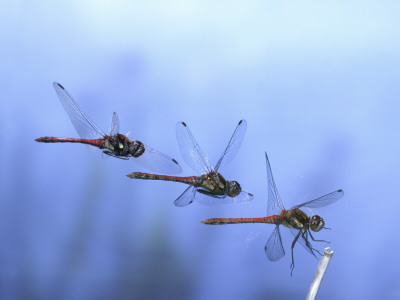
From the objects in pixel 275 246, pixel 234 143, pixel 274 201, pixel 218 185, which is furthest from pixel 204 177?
pixel 275 246

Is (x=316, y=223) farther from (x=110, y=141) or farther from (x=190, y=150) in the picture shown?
(x=110, y=141)

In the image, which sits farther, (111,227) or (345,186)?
(111,227)

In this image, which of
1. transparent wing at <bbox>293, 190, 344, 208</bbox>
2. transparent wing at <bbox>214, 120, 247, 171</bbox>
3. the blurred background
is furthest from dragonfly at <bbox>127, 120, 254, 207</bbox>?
the blurred background

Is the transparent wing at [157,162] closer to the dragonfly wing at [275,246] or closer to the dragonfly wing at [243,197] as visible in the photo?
the dragonfly wing at [243,197]

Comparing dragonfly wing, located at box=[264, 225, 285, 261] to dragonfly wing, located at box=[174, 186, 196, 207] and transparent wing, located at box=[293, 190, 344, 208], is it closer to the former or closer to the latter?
transparent wing, located at box=[293, 190, 344, 208]

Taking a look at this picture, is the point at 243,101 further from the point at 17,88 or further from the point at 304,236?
the point at 17,88

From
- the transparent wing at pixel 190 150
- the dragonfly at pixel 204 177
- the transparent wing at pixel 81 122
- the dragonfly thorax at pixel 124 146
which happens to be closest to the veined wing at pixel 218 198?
the dragonfly at pixel 204 177

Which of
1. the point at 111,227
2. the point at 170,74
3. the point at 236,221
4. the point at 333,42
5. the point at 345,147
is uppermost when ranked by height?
the point at 333,42

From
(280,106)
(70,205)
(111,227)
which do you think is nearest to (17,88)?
(70,205)
